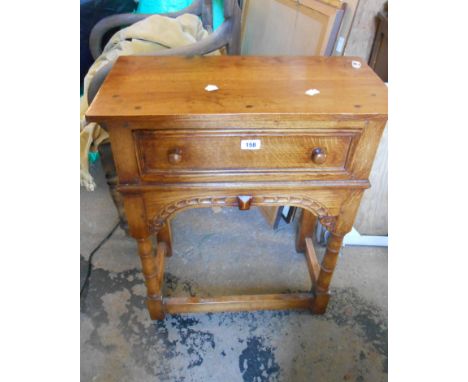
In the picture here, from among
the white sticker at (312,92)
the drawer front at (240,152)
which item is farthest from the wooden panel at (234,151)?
the white sticker at (312,92)

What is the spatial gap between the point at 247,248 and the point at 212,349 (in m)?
0.51

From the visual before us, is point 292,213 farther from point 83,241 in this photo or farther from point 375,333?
point 83,241

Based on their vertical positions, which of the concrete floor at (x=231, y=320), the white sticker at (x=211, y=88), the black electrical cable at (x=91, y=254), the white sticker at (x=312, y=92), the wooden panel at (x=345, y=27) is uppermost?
the wooden panel at (x=345, y=27)

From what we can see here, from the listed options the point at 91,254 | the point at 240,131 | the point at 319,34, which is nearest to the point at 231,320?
the point at 91,254

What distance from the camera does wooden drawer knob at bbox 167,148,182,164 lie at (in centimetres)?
85

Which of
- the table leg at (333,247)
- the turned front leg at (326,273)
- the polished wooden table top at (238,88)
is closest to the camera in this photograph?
the polished wooden table top at (238,88)

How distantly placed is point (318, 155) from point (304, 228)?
748mm

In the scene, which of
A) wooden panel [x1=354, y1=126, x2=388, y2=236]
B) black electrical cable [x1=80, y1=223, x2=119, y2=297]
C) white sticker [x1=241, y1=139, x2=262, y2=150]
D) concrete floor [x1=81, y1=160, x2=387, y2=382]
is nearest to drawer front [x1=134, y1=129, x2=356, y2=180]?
Answer: white sticker [x1=241, y1=139, x2=262, y2=150]

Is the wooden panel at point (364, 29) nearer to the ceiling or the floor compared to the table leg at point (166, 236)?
nearer to the ceiling

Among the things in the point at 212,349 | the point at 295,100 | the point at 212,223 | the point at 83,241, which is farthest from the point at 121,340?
the point at 295,100

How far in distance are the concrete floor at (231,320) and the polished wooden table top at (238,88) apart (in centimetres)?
88

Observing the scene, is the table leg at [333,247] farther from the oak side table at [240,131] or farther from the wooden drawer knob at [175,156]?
the wooden drawer knob at [175,156]

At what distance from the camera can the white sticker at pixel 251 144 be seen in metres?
0.87

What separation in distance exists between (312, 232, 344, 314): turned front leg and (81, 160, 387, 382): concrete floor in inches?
3.3
